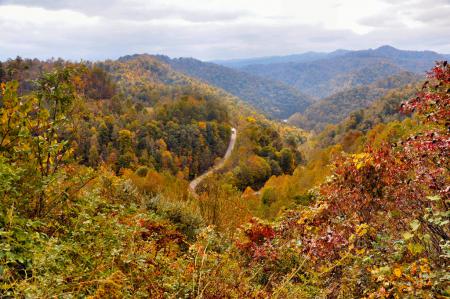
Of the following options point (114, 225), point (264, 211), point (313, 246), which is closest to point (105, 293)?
point (114, 225)

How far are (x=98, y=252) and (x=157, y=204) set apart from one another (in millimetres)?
15960

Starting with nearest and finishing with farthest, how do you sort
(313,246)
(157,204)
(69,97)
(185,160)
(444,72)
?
(444,72), (69,97), (313,246), (157,204), (185,160)

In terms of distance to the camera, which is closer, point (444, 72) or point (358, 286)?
point (444, 72)

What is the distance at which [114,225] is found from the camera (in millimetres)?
4750

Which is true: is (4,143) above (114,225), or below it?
above

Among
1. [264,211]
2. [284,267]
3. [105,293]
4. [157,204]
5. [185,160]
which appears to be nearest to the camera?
[105,293]

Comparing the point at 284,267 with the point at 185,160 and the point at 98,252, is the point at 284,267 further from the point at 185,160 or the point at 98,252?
the point at 185,160

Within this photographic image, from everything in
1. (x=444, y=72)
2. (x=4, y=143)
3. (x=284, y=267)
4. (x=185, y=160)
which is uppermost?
(x=444, y=72)

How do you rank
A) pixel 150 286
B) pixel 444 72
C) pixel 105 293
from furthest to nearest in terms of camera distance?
pixel 444 72, pixel 150 286, pixel 105 293

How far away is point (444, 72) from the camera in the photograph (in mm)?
4641

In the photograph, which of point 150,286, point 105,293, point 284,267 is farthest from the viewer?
point 284,267

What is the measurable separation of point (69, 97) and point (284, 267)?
501 cm

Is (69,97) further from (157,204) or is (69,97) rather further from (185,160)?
(185,160)

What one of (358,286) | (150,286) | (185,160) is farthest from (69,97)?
(185,160)
